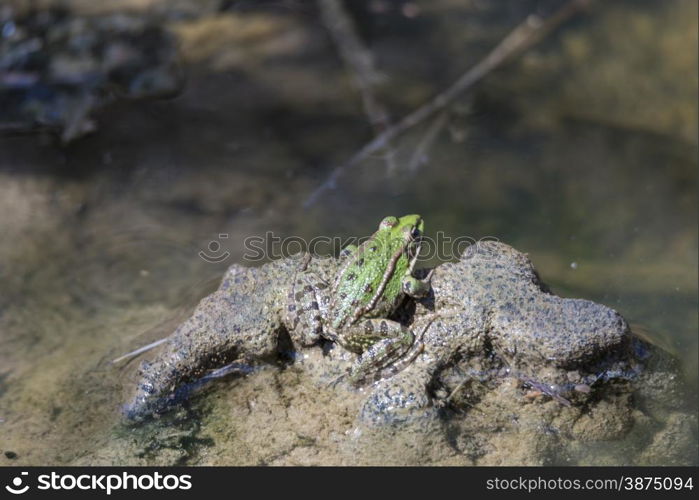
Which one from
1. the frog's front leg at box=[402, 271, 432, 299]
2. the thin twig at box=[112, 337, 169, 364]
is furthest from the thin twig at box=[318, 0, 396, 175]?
the thin twig at box=[112, 337, 169, 364]

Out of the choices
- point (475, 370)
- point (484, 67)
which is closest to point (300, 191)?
point (484, 67)

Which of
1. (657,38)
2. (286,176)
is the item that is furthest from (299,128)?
(657,38)

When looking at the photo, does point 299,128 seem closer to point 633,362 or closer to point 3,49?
point 3,49

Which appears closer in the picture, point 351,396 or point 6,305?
point 351,396

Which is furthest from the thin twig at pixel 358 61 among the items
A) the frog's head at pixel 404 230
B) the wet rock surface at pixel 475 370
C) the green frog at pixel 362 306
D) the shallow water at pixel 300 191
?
the wet rock surface at pixel 475 370

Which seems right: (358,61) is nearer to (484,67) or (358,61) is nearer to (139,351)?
(484,67)

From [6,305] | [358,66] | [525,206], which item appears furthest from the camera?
[358,66]

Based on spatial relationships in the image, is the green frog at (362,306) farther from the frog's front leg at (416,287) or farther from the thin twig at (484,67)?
the thin twig at (484,67)
